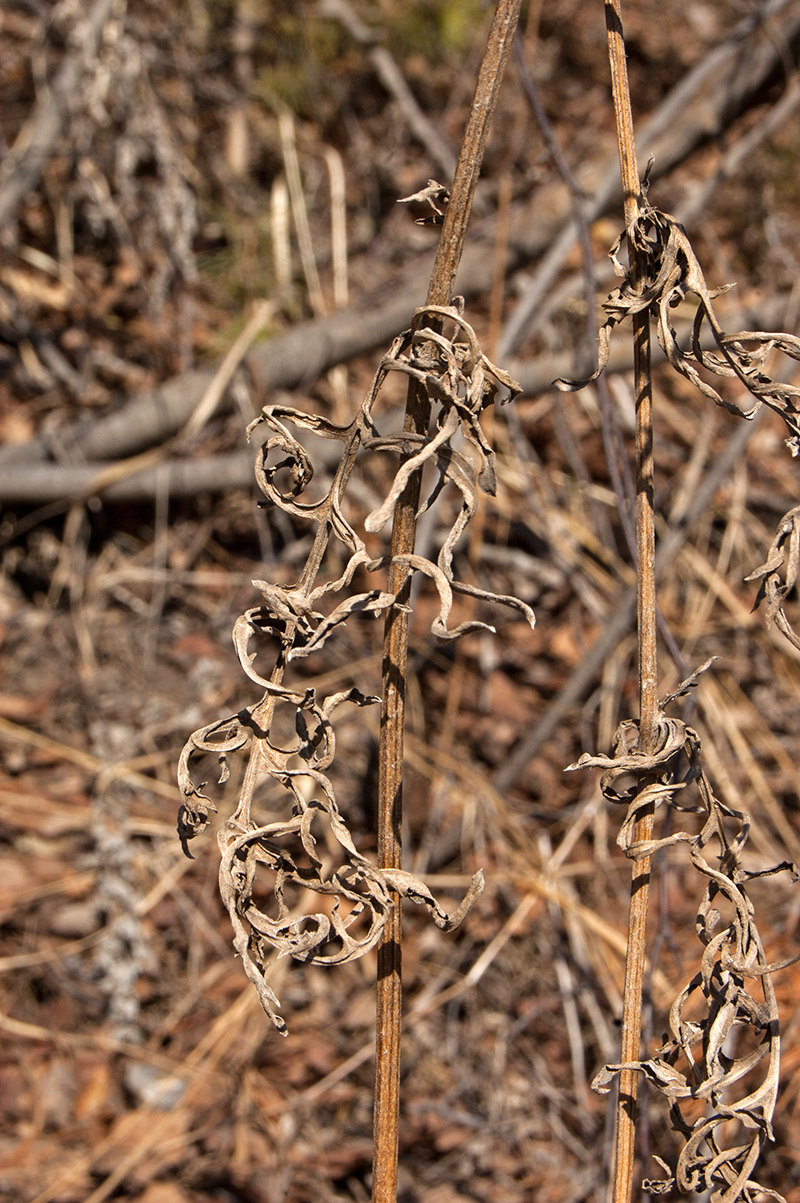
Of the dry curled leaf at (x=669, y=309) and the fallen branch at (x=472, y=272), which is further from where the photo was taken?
the fallen branch at (x=472, y=272)

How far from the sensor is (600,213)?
1894 millimetres

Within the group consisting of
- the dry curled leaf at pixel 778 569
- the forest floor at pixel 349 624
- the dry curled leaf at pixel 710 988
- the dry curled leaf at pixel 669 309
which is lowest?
the forest floor at pixel 349 624

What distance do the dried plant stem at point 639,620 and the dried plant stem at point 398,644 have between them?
0.31 ft

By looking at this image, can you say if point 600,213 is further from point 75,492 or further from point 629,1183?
point 629,1183

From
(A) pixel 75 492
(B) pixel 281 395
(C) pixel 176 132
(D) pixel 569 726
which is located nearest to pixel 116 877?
(A) pixel 75 492

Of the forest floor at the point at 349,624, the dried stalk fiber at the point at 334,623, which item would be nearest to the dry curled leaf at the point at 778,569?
the dried stalk fiber at the point at 334,623

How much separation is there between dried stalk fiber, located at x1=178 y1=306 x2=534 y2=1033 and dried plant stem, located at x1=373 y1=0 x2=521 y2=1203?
0.01 metres

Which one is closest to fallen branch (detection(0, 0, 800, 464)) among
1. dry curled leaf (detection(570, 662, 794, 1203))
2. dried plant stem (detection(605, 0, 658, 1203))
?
dried plant stem (detection(605, 0, 658, 1203))

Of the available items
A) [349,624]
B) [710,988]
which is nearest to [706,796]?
[710,988]

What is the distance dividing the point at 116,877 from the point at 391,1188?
1.30m

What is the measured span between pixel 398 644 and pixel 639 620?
0.51ft

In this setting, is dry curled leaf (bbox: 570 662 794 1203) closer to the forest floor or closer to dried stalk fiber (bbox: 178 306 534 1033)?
dried stalk fiber (bbox: 178 306 534 1033)

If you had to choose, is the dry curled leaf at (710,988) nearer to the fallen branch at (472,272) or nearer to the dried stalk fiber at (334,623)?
the dried stalk fiber at (334,623)

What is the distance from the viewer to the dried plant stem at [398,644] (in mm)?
533
